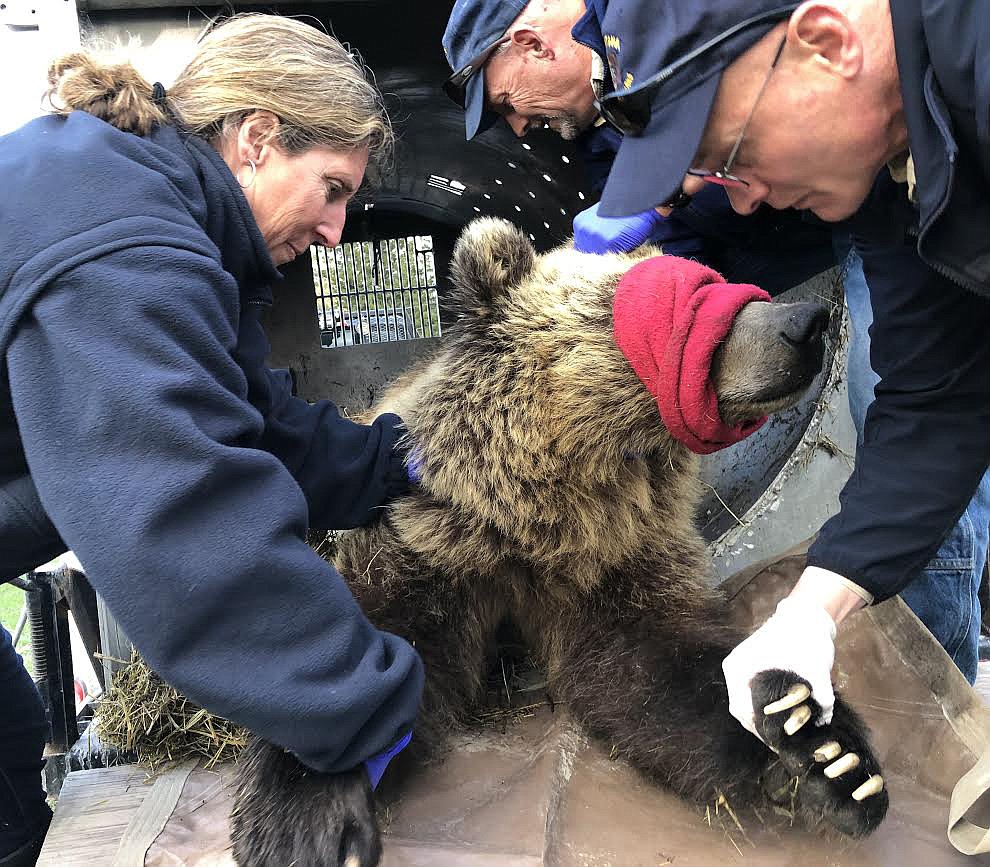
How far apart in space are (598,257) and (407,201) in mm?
2427

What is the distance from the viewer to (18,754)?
107 inches

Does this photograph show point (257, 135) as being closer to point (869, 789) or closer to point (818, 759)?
point (818, 759)

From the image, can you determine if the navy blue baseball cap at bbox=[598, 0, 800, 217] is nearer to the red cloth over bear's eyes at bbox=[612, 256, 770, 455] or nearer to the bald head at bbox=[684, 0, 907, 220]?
the bald head at bbox=[684, 0, 907, 220]

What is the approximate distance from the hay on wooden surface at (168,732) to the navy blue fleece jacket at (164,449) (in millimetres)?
1046

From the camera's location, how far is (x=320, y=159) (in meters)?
2.07

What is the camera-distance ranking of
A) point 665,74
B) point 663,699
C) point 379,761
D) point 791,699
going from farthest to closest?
point 663,699
point 379,761
point 791,699
point 665,74

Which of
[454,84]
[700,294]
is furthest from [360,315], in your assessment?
[700,294]

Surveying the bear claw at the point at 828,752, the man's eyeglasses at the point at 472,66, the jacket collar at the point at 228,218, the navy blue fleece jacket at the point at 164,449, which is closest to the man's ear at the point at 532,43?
the man's eyeglasses at the point at 472,66

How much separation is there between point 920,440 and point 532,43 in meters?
2.00

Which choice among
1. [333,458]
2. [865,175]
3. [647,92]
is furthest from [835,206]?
[333,458]

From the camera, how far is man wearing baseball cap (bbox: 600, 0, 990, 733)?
4.75 ft

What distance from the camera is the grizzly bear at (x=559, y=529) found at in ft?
7.42

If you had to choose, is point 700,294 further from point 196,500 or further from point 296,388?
point 296,388

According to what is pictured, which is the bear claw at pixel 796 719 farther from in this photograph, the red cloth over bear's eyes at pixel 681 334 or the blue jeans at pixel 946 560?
the blue jeans at pixel 946 560
